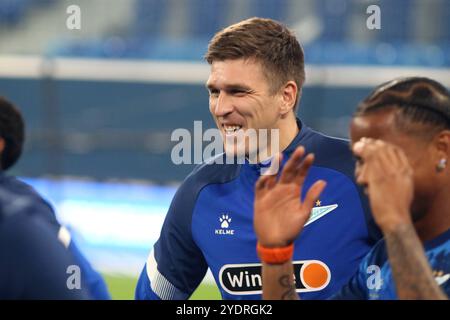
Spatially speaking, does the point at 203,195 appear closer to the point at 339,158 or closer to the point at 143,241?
the point at 339,158

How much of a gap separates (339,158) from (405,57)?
333 inches

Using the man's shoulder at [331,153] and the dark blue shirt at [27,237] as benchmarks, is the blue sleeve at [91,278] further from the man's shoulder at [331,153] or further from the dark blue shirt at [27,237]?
the man's shoulder at [331,153]

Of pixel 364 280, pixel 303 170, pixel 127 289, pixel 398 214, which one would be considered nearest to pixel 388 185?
pixel 398 214

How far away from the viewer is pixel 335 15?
39.4 feet

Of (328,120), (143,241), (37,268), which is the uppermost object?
(37,268)

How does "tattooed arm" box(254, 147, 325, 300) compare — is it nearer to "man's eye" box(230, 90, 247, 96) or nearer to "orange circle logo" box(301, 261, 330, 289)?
"orange circle logo" box(301, 261, 330, 289)

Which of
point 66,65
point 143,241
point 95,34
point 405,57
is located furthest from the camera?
point 95,34

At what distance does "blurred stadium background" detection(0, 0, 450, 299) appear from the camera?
993 centimetres

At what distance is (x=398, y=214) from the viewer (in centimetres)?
213

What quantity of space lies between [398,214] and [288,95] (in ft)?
4.80

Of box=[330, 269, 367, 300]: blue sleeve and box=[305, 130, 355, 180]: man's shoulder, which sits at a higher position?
box=[305, 130, 355, 180]: man's shoulder

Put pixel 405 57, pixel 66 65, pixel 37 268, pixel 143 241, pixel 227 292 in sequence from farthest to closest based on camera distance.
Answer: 1. pixel 405 57
2. pixel 66 65
3. pixel 143 241
4. pixel 227 292
5. pixel 37 268

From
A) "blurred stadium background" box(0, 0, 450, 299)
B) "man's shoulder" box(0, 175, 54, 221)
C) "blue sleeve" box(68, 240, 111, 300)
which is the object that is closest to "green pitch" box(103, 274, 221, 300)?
"blurred stadium background" box(0, 0, 450, 299)
